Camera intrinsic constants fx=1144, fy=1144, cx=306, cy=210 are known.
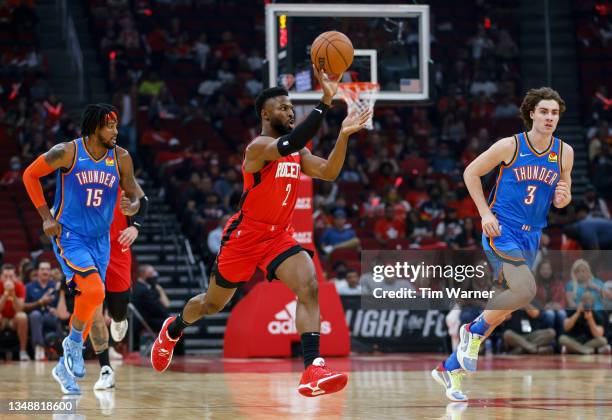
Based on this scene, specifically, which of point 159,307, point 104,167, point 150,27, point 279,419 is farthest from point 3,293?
point 150,27

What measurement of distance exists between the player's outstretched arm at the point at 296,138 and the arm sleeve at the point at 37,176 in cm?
197

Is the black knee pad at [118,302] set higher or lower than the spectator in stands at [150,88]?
lower

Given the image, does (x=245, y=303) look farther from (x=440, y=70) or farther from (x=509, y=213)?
(x=440, y=70)

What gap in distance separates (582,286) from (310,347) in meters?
8.16

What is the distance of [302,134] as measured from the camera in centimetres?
711

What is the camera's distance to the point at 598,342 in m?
14.9

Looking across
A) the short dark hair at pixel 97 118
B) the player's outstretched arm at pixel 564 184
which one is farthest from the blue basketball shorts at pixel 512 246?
the short dark hair at pixel 97 118

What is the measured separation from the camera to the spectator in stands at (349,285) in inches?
627

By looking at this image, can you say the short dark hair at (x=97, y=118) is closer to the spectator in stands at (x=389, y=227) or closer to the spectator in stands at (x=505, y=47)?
the spectator in stands at (x=389, y=227)

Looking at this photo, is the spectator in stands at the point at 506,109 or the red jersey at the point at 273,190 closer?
the red jersey at the point at 273,190

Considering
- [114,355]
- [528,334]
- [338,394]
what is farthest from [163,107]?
[338,394]

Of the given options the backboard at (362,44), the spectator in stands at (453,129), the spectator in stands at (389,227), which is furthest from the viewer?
the spectator in stands at (453,129)

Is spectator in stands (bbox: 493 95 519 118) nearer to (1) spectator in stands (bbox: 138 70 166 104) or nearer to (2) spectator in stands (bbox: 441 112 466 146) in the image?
(2) spectator in stands (bbox: 441 112 466 146)

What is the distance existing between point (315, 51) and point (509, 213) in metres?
1.80
